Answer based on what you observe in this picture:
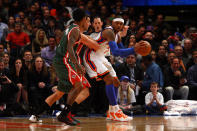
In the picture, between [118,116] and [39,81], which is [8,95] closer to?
[39,81]

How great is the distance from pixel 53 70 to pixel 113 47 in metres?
3.25

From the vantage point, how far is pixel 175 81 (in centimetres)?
982

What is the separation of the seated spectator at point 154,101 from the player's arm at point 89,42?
272 centimetres

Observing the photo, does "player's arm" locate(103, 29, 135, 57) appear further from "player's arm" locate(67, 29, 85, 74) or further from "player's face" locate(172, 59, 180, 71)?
"player's face" locate(172, 59, 180, 71)

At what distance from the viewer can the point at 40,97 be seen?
8797mm

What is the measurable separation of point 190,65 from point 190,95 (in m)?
0.97

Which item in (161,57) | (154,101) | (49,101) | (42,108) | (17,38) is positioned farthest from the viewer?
(17,38)

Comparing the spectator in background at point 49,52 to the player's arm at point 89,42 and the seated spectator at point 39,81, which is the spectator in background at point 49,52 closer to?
the seated spectator at point 39,81

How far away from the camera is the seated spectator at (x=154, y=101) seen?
9016mm

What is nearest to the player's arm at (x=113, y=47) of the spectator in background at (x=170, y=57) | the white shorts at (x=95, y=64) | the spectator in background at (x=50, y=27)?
Result: the white shorts at (x=95, y=64)

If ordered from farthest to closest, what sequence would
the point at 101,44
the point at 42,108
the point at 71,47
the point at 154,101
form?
the point at 154,101
the point at 101,44
the point at 42,108
the point at 71,47

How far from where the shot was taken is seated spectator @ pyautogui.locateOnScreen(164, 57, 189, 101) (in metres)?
9.63

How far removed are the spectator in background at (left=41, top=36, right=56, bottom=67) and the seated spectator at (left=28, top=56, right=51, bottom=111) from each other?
2.94ft

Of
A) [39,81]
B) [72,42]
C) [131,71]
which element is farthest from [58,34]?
[72,42]
